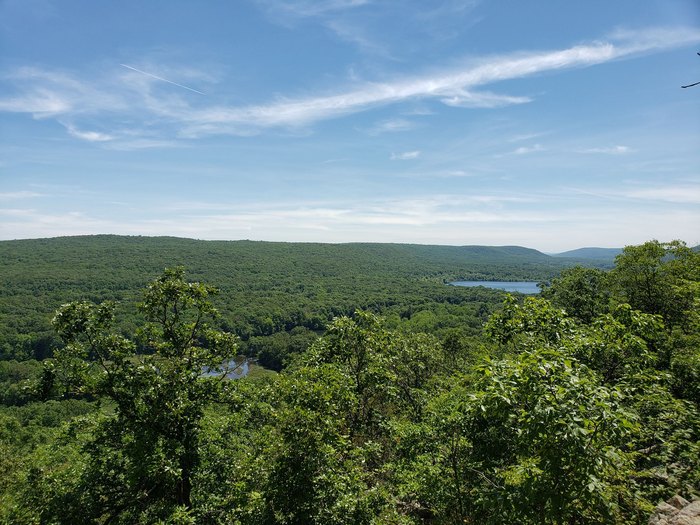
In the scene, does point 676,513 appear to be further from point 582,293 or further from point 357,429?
point 582,293

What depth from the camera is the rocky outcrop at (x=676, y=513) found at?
675cm

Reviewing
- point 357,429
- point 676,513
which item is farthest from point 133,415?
point 676,513

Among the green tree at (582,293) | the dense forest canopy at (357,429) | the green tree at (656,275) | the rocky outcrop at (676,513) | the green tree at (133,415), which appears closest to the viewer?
the dense forest canopy at (357,429)

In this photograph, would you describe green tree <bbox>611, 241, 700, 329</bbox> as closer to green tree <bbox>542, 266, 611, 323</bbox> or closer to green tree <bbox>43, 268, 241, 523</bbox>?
green tree <bbox>542, 266, 611, 323</bbox>

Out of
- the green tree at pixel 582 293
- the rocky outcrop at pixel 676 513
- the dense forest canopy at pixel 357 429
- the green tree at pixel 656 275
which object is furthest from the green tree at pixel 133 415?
the green tree at pixel 582 293

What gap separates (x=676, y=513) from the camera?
23.6 feet

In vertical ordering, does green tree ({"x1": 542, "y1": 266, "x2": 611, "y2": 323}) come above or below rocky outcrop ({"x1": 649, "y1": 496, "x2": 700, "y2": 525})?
above

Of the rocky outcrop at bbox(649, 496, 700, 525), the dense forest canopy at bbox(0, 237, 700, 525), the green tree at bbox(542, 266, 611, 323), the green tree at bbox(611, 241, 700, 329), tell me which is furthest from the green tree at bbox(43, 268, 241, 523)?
the green tree at bbox(542, 266, 611, 323)

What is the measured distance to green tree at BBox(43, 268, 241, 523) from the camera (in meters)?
11.3

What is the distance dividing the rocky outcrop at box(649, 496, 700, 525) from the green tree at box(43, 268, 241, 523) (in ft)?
38.3

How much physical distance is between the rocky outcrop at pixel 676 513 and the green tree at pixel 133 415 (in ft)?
38.3

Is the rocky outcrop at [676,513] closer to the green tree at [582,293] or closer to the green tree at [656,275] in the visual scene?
the green tree at [656,275]

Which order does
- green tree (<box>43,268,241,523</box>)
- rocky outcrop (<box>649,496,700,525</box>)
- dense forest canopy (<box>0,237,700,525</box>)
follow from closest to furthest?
dense forest canopy (<box>0,237,700,525</box>) < rocky outcrop (<box>649,496,700,525</box>) < green tree (<box>43,268,241,523</box>)

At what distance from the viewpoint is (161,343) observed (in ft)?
43.7
